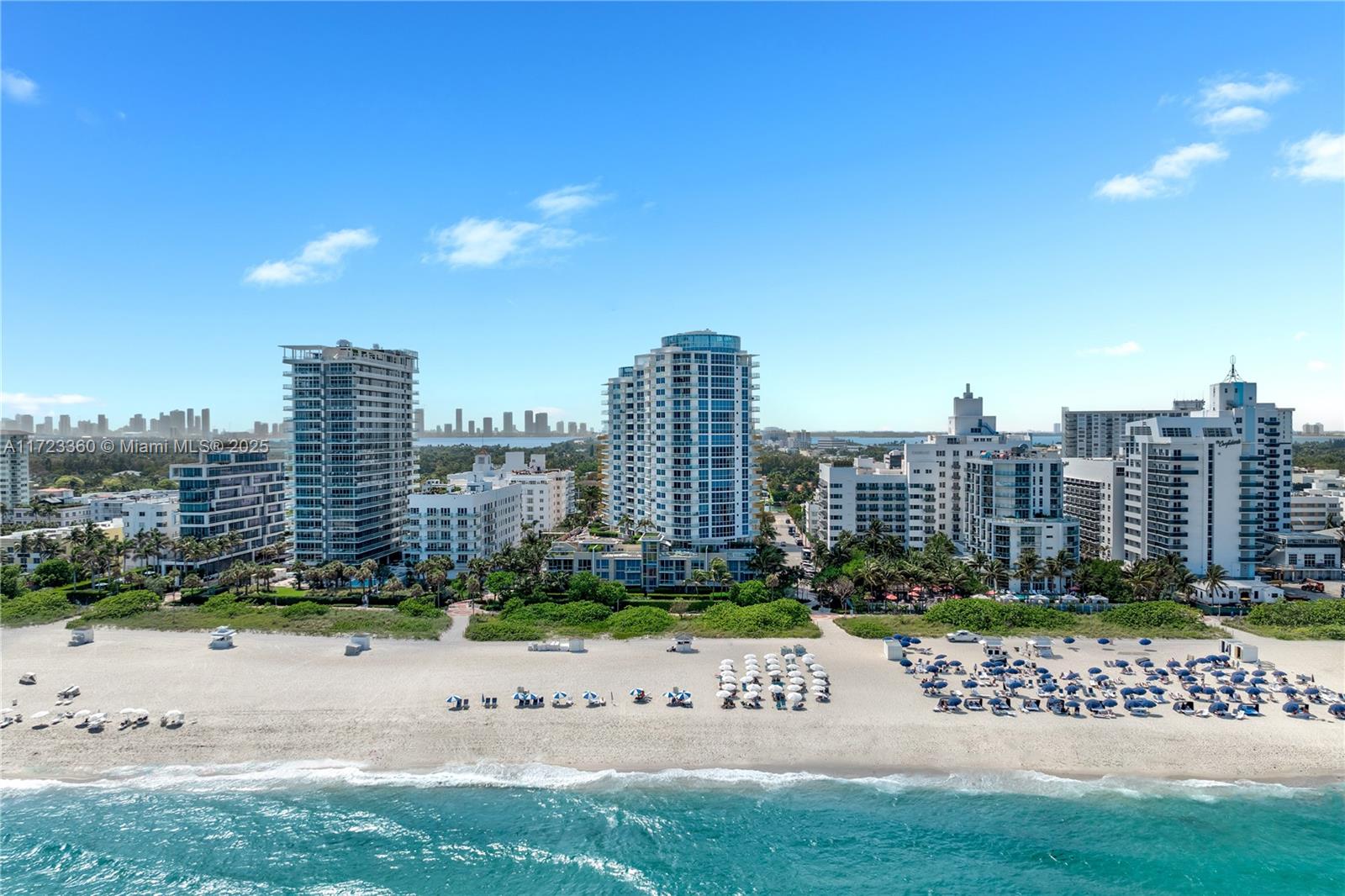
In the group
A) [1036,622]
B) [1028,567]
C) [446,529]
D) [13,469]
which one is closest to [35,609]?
[446,529]

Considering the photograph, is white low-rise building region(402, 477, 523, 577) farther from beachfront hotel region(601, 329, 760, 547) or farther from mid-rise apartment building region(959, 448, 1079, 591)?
mid-rise apartment building region(959, 448, 1079, 591)

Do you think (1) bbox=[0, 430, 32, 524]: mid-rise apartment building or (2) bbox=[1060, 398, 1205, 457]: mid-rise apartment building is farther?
(2) bbox=[1060, 398, 1205, 457]: mid-rise apartment building

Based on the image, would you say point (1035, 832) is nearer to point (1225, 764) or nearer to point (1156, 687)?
point (1225, 764)

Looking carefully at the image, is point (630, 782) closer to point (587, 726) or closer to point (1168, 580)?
point (587, 726)

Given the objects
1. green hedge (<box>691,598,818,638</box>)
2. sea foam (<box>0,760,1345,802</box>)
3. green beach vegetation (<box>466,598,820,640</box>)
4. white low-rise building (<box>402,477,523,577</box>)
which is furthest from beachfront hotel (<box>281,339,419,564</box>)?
sea foam (<box>0,760,1345,802</box>)

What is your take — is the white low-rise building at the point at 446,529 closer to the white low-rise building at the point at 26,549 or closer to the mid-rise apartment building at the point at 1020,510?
the white low-rise building at the point at 26,549

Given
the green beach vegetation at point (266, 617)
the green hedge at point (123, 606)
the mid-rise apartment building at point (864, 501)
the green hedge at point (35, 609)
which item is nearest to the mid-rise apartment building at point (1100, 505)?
the mid-rise apartment building at point (864, 501)

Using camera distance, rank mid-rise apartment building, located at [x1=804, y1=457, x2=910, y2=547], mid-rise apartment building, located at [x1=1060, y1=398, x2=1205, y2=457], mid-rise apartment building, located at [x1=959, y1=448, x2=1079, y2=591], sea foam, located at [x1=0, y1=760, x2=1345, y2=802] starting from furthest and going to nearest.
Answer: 1. mid-rise apartment building, located at [x1=1060, y1=398, x2=1205, y2=457]
2. mid-rise apartment building, located at [x1=804, y1=457, x2=910, y2=547]
3. mid-rise apartment building, located at [x1=959, y1=448, x2=1079, y2=591]
4. sea foam, located at [x1=0, y1=760, x2=1345, y2=802]
